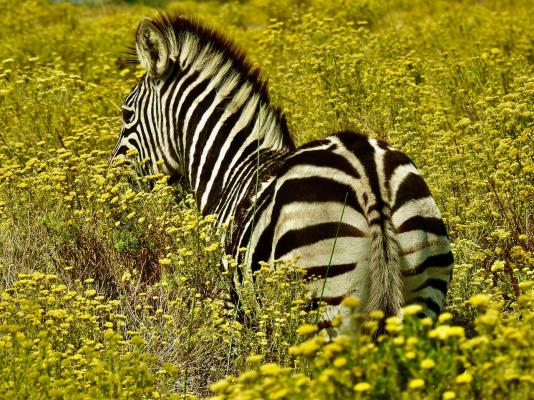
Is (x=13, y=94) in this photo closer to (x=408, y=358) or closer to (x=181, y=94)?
(x=181, y=94)

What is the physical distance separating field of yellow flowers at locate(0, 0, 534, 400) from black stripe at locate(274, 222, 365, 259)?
15 cm

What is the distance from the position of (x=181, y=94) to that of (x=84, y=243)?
118 cm

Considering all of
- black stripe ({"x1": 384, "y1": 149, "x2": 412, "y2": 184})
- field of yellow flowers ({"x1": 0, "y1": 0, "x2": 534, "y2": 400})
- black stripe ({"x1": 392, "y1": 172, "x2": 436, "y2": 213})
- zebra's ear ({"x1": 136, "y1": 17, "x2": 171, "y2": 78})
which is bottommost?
field of yellow flowers ({"x1": 0, "y1": 0, "x2": 534, "y2": 400})

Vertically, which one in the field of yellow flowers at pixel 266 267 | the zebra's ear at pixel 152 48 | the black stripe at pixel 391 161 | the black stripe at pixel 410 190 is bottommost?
the field of yellow flowers at pixel 266 267

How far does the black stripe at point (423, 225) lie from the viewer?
4.18m

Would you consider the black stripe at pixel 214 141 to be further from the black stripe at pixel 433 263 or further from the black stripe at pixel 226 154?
the black stripe at pixel 433 263

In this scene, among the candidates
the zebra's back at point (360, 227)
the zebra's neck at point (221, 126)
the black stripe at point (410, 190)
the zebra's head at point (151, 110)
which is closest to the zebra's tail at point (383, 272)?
the zebra's back at point (360, 227)

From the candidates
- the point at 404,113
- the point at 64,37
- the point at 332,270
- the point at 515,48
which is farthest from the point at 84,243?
the point at 64,37

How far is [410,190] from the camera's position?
4.27 m

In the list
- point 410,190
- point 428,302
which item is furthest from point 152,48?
point 428,302

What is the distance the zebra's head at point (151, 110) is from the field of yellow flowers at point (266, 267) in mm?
202

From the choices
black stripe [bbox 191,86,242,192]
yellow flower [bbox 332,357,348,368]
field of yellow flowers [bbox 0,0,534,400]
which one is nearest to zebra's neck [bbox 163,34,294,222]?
black stripe [bbox 191,86,242,192]

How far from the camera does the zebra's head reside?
6.04 meters

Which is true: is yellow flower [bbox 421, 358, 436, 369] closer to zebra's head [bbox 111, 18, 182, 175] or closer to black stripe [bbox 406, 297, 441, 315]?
black stripe [bbox 406, 297, 441, 315]
